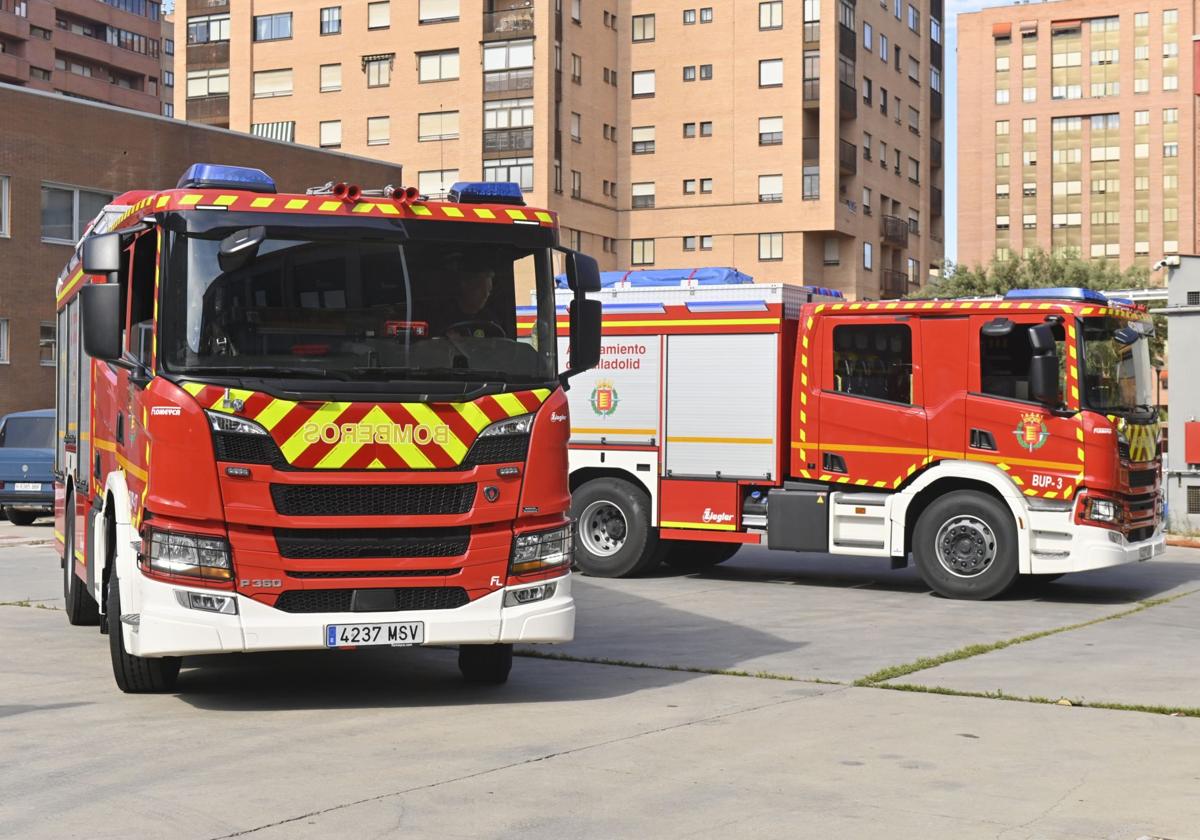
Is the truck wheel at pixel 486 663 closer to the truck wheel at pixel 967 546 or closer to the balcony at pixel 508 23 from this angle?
the truck wheel at pixel 967 546

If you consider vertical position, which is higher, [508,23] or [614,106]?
[508,23]

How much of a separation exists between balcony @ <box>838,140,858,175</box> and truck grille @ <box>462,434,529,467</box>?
191 ft

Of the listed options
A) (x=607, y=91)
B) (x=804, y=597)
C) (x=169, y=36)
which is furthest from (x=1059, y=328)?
(x=169, y=36)

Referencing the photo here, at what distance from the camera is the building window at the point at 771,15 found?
218ft

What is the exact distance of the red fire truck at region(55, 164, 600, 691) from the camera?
8680 mm

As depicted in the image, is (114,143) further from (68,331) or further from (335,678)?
(335,678)

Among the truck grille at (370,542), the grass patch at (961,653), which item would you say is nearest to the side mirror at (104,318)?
the truck grille at (370,542)

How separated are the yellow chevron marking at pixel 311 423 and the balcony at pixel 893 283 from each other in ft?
208

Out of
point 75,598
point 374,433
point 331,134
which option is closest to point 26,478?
point 75,598

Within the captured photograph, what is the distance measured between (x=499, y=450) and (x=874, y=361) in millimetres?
7579

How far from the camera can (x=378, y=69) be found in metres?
67.0

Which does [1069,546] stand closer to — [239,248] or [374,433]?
[374,433]

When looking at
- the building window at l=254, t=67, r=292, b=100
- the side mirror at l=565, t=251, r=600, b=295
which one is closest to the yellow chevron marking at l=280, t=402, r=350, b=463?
the side mirror at l=565, t=251, r=600, b=295

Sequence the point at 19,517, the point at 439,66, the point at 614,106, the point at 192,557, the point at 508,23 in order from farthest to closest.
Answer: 1. the point at 614,106
2. the point at 439,66
3. the point at 508,23
4. the point at 19,517
5. the point at 192,557
